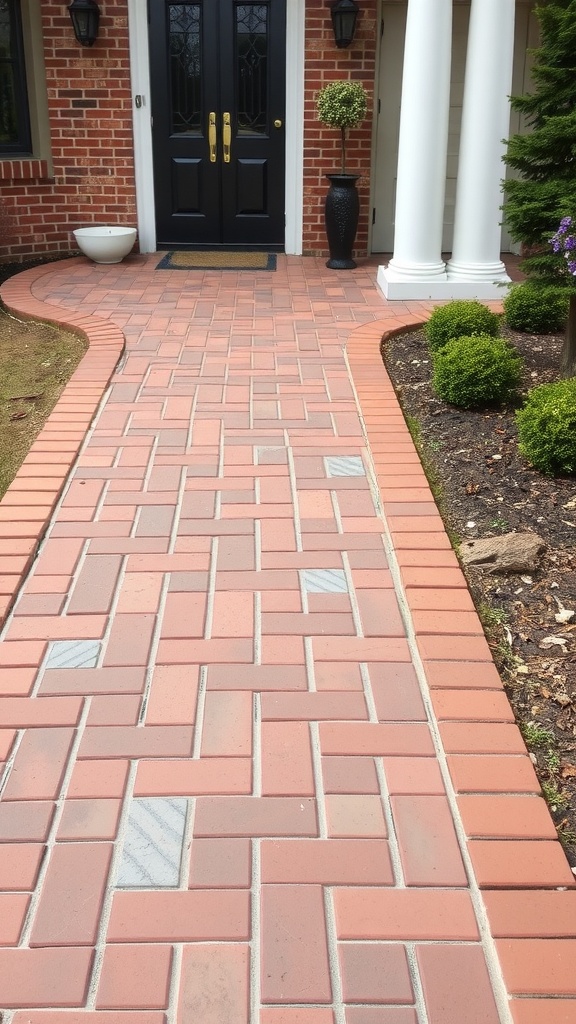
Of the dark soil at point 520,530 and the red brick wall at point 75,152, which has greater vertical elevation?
the red brick wall at point 75,152

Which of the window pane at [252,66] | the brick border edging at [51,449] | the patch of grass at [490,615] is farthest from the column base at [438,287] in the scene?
the patch of grass at [490,615]

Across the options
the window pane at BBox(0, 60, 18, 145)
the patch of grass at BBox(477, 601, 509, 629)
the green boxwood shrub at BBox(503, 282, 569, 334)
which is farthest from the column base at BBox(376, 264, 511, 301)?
the patch of grass at BBox(477, 601, 509, 629)

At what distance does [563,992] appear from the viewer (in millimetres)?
1652

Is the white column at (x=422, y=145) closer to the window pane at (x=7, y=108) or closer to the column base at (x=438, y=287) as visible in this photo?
the column base at (x=438, y=287)

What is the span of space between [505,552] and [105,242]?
5970 mm

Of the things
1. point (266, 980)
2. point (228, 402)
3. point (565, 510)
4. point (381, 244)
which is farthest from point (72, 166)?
point (266, 980)

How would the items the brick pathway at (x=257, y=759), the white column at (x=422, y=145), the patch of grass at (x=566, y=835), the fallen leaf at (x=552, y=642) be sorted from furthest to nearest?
the white column at (x=422, y=145), the fallen leaf at (x=552, y=642), the patch of grass at (x=566, y=835), the brick pathway at (x=257, y=759)

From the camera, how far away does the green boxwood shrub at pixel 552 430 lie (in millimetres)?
3576

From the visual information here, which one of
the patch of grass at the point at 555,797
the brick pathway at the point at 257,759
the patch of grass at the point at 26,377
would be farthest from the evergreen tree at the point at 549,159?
the patch of grass at the point at 555,797

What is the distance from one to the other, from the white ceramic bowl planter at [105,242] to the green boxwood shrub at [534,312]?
12.2ft

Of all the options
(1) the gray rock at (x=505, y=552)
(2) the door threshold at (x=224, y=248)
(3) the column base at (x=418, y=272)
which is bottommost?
(1) the gray rock at (x=505, y=552)

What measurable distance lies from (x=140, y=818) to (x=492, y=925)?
0.78 m

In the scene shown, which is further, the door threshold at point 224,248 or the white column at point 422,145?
the door threshold at point 224,248

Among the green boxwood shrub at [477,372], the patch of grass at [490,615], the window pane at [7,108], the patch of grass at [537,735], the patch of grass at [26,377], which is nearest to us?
the patch of grass at [537,735]
